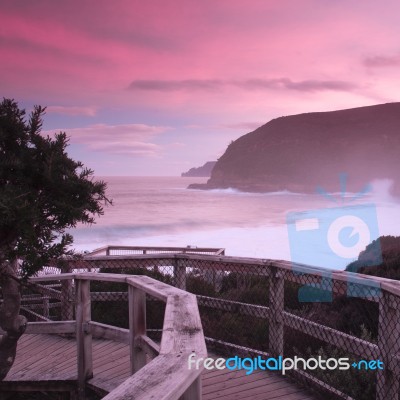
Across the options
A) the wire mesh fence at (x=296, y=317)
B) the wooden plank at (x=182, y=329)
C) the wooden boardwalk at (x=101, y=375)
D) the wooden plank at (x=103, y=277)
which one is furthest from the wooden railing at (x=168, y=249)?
the wooden plank at (x=182, y=329)

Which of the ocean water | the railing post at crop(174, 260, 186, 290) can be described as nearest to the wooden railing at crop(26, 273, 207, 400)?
the railing post at crop(174, 260, 186, 290)

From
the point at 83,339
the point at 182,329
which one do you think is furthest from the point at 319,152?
the point at 182,329

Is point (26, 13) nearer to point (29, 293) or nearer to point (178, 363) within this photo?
point (29, 293)

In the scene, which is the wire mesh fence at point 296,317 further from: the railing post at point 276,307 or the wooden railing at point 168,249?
the wooden railing at point 168,249

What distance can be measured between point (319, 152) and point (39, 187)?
515 feet

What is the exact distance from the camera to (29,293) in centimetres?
1245

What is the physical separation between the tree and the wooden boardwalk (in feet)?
4.68

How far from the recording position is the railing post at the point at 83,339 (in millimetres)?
5031

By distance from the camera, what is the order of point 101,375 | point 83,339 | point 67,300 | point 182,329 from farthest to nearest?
point 67,300 < point 101,375 < point 83,339 < point 182,329

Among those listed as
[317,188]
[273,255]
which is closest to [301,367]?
[273,255]

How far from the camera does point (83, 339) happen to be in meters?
5.04

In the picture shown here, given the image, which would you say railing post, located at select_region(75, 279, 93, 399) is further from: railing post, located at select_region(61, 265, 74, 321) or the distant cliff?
the distant cliff

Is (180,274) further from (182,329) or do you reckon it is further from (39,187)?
(182,329)

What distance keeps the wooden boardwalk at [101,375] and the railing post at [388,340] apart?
0.86 m
